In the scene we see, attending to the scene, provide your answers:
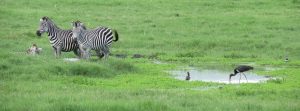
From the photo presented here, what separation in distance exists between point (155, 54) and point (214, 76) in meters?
6.31

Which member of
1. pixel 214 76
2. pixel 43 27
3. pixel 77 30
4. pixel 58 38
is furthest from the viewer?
pixel 43 27

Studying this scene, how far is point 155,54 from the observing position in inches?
1128

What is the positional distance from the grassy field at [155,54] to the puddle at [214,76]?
573mm

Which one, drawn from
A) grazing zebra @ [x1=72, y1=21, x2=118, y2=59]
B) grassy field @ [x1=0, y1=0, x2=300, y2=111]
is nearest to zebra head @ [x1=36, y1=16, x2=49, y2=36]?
grazing zebra @ [x1=72, y1=21, x2=118, y2=59]

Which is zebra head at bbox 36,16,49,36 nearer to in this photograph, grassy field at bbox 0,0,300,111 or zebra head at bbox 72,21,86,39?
zebra head at bbox 72,21,86,39

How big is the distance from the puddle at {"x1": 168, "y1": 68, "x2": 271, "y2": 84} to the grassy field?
0.57m

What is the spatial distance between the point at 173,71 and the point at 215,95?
25.1 ft

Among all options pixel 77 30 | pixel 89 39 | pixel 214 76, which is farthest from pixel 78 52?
A: pixel 214 76

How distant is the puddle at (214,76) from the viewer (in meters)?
21.4

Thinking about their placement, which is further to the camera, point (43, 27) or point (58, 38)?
point (43, 27)

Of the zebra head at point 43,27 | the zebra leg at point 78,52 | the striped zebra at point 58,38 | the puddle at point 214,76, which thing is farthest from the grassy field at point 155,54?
the zebra head at point 43,27

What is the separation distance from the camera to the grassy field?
14.0m

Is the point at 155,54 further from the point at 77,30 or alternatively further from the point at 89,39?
the point at 77,30

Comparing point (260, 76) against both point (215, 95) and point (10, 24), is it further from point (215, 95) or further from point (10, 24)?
point (10, 24)
